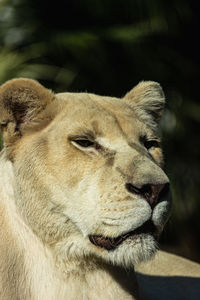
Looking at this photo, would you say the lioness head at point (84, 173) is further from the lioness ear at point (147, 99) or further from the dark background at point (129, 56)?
the dark background at point (129, 56)

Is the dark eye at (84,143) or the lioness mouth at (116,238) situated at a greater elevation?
the dark eye at (84,143)

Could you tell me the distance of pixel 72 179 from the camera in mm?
3176

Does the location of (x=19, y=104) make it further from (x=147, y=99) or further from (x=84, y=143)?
(x=147, y=99)

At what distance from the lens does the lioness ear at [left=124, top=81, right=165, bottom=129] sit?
3998 millimetres

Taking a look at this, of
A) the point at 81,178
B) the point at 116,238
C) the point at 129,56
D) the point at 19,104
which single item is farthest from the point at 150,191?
the point at 129,56

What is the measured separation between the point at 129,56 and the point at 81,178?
585cm

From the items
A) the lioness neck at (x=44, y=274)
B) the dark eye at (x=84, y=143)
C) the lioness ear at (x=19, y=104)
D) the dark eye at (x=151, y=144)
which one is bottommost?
the lioness neck at (x=44, y=274)

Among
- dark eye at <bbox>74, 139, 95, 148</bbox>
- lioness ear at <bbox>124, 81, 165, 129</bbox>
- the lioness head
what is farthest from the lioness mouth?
lioness ear at <bbox>124, 81, 165, 129</bbox>

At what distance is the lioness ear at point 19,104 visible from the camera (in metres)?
3.36

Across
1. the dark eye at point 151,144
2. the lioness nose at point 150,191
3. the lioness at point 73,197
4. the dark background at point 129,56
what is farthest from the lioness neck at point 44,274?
the dark background at point 129,56

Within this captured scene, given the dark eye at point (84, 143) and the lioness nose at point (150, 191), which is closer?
the lioness nose at point (150, 191)

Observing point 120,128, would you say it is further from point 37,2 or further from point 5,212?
point 37,2

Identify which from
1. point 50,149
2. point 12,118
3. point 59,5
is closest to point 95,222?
point 50,149

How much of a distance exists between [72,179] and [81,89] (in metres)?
5.26
